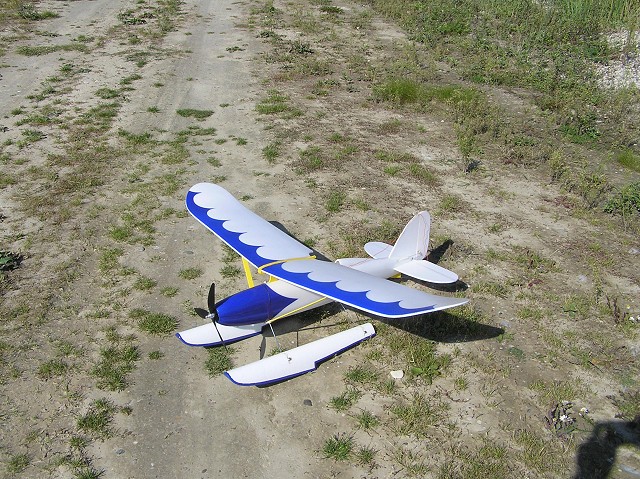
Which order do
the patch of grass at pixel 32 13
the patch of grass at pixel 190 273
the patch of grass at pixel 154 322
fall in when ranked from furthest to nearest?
the patch of grass at pixel 32 13 < the patch of grass at pixel 190 273 < the patch of grass at pixel 154 322

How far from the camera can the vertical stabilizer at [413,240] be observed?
24.3 feet

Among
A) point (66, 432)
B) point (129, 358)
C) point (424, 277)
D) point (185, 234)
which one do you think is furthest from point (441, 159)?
point (66, 432)

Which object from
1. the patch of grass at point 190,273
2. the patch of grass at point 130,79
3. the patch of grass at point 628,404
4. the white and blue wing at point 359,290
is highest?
the white and blue wing at point 359,290

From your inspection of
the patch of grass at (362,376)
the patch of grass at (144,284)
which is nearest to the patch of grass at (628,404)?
the patch of grass at (362,376)

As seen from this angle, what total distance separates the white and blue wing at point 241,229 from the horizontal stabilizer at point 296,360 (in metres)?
1.18

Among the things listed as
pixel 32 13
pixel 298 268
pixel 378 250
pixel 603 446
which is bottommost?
pixel 603 446

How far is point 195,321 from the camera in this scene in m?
7.12

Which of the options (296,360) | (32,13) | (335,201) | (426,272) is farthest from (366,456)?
(32,13)

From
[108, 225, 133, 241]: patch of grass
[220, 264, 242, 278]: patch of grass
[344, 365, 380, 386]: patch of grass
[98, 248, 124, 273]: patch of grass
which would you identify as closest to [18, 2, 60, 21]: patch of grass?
[108, 225, 133, 241]: patch of grass

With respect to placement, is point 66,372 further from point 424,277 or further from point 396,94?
point 396,94

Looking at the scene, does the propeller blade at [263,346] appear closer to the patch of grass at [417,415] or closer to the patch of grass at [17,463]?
the patch of grass at [417,415]

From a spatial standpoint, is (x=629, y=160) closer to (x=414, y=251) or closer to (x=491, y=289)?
(x=491, y=289)

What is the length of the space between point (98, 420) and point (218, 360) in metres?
1.50

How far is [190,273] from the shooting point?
7980 mm
